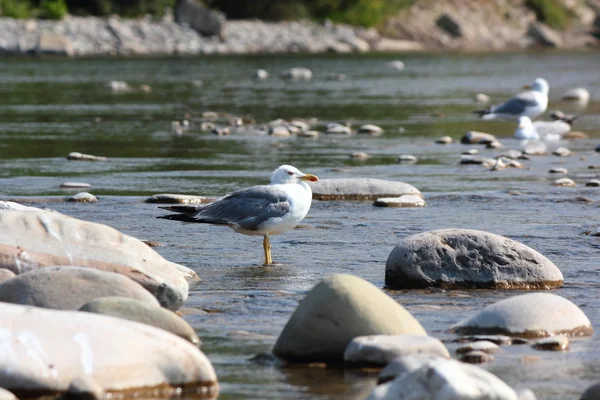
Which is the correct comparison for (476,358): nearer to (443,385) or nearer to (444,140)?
(443,385)

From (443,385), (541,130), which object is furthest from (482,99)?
(443,385)

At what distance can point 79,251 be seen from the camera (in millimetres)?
7426

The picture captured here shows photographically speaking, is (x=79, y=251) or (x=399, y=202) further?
(x=399, y=202)

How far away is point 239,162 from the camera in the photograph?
15.7 meters

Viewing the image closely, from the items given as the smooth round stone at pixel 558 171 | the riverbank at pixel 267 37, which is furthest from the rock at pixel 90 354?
the riverbank at pixel 267 37

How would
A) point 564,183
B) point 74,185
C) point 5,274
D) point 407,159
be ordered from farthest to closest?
1. point 407,159
2. point 564,183
3. point 74,185
4. point 5,274

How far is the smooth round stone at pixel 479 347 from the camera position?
611 cm

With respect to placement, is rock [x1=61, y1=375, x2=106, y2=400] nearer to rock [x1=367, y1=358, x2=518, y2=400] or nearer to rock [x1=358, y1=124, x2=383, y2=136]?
rock [x1=367, y1=358, x2=518, y2=400]

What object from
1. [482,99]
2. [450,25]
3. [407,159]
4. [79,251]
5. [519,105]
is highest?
[79,251]

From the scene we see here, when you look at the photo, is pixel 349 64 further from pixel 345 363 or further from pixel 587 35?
pixel 345 363

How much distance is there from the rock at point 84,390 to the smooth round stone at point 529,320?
219 cm

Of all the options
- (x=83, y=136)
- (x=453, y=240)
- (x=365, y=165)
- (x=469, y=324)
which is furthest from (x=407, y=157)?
(x=469, y=324)

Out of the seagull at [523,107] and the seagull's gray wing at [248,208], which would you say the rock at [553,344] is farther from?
the seagull at [523,107]

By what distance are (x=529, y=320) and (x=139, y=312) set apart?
6.81ft
